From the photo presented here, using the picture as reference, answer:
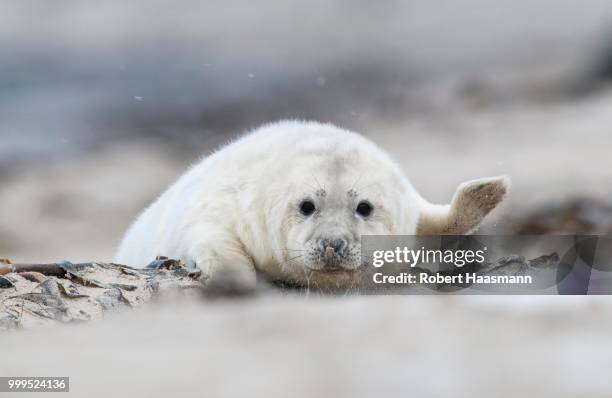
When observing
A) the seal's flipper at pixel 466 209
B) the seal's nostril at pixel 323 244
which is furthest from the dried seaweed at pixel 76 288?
the seal's flipper at pixel 466 209

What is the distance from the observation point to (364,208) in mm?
5742

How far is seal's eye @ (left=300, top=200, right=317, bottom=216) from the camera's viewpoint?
5.73 m

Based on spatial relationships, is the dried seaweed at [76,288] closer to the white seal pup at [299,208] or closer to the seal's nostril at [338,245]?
the white seal pup at [299,208]

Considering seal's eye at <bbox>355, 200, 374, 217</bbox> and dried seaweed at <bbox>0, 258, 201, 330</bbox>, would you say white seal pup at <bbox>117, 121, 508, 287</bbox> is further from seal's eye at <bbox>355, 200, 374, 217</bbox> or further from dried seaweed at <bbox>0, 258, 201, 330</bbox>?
dried seaweed at <bbox>0, 258, 201, 330</bbox>

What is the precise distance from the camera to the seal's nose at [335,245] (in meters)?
5.41

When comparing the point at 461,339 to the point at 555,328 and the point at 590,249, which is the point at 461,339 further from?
the point at 590,249

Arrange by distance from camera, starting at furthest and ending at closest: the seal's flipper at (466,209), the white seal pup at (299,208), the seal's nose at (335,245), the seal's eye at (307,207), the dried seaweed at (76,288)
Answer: the seal's flipper at (466,209) < the seal's eye at (307,207) < the white seal pup at (299,208) < the seal's nose at (335,245) < the dried seaweed at (76,288)

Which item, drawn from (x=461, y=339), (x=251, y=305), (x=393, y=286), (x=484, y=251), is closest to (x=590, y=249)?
(x=484, y=251)

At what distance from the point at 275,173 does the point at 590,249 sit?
7.30 ft

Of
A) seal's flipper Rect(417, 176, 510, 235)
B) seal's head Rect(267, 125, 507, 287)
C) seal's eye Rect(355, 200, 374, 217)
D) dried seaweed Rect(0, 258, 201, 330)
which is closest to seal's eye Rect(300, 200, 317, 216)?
seal's head Rect(267, 125, 507, 287)

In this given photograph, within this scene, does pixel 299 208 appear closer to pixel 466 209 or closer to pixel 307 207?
pixel 307 207

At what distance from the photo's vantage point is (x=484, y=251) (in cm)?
631

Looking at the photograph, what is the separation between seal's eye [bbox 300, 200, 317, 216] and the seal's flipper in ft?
3.95

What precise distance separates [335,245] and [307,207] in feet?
1.50
